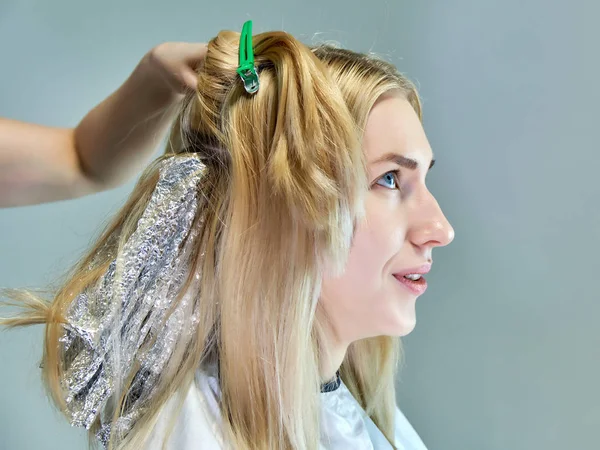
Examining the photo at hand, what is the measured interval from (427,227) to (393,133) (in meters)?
0.13

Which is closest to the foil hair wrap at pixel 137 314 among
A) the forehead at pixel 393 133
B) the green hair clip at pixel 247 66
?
the green hair clip at pixel 247 66

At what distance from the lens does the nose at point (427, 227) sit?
0.78m

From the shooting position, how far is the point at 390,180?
785 millimetres

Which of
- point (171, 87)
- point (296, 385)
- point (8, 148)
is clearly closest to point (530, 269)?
point (296, 385)

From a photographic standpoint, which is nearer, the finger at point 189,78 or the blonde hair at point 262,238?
the blonde hair at point 262,238

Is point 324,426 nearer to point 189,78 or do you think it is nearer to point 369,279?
point 369,279

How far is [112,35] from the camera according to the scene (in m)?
1.08

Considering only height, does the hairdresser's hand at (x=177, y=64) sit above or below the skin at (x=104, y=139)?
above

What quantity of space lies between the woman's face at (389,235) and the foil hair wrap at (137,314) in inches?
7.6

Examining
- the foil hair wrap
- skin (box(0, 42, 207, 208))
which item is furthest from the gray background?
the foil hair wrap

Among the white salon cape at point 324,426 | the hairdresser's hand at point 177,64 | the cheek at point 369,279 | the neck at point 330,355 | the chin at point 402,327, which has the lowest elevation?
the white salon cape at point 324,426

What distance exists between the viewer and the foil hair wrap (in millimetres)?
710

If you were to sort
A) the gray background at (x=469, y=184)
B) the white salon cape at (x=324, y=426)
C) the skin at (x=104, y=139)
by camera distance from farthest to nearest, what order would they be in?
the gray background at (x=469, y=184), the skin at (x=104, y=139), the white salon cape at (x=324, y=426)

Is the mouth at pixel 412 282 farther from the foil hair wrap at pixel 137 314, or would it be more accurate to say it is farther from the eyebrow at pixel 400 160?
the foil hair wrap at pixel 137 314
